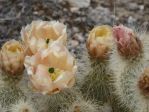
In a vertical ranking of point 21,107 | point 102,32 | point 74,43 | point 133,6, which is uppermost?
point 102,32

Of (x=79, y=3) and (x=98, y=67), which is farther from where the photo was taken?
(x=79, y=3)

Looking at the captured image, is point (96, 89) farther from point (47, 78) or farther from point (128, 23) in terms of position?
point (128, 23)

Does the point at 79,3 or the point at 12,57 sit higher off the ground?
the point at 12,57

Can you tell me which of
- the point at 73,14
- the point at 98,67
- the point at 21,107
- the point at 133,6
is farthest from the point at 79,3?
the point at 21,107

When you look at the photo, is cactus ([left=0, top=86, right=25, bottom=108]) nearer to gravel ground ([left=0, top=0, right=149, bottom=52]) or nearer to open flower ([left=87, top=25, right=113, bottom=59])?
open flower ([left=87, top=25, right=113, bottom=59])

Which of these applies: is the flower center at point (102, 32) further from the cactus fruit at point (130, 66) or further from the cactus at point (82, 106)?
the cactus at point (82, 106)

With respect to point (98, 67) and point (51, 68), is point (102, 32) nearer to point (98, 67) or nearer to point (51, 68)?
point (98, 67)
